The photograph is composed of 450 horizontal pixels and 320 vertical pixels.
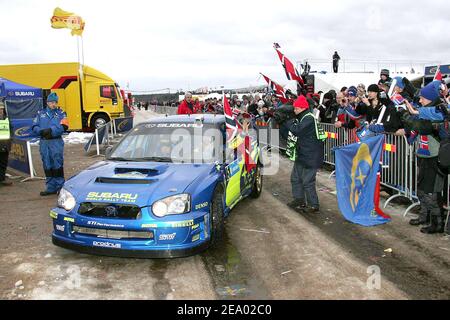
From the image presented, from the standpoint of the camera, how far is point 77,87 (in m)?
22.0

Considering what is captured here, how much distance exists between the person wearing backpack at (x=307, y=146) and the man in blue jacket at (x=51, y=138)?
442cm

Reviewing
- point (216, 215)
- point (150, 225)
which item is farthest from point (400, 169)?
point (150, 225)

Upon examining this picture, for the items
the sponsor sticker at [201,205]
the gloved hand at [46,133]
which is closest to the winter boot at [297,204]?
the sponsor sticker at [201,205]

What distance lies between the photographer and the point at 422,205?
6.05m

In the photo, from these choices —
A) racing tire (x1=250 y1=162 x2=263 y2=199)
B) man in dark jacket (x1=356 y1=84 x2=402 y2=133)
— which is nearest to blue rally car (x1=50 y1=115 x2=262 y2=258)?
racing tire (x1=250 y1=162 x2=263 y2=199)

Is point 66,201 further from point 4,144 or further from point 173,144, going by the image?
point 4,144

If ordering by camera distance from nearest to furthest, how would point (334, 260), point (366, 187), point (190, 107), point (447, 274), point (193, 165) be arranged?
point (447, 274) → point (334, 260) → point (193, 165) → point (366, 187) → point (190, 107)

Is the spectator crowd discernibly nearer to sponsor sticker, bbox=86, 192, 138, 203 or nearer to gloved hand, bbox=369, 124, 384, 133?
gloved hand, bbox=369, 124, 384, 133

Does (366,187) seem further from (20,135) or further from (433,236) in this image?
(20,135)

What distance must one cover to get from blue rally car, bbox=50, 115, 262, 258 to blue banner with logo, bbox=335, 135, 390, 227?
6.17 ft

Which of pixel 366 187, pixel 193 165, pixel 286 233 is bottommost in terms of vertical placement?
pixel 286 233
